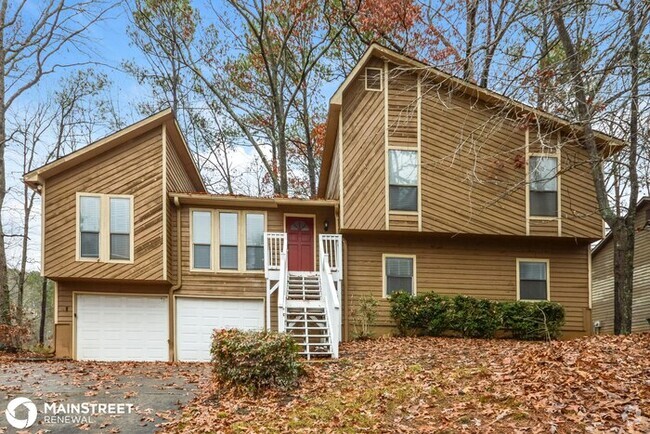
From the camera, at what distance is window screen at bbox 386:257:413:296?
14141mm

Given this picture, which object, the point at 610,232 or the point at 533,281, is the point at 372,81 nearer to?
the point at 533,281

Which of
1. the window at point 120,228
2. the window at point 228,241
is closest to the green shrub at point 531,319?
the window at point 228,241

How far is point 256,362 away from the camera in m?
7.66

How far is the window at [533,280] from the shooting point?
1451cm

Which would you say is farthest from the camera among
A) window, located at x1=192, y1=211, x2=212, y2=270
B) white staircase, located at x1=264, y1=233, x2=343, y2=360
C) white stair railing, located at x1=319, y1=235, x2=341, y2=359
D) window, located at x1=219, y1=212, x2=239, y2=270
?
window, located at x1=219, y1=212, x2=239, y2=270

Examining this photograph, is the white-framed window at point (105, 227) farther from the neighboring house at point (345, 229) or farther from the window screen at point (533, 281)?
the window screen at point (533, 281)

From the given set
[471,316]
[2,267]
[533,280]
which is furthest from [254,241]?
[2,267]

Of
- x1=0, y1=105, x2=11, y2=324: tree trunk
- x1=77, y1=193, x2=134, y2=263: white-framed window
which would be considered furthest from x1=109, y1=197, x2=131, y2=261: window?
x1=0, y1=105, x2=11, y2=324: tree trunk

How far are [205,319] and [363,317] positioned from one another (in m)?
4.34

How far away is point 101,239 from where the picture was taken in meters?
13.2

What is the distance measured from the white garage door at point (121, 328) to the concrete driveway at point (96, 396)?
2671 millimetres

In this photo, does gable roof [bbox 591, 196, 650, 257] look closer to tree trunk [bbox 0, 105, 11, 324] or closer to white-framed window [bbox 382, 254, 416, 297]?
white-framed window [bbox 382, 254, 416, 297]

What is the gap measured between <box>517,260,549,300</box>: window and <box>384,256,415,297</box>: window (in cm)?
306

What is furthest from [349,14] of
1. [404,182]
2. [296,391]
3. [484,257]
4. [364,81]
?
[296,391]
